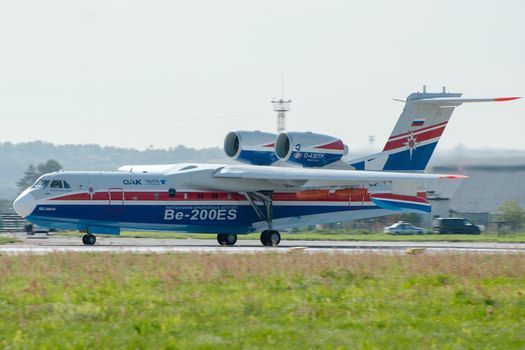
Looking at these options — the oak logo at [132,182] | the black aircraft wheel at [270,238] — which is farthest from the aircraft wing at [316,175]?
the oak logo at [132,182]

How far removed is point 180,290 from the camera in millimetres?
17438

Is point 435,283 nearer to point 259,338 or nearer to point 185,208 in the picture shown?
point 259,338

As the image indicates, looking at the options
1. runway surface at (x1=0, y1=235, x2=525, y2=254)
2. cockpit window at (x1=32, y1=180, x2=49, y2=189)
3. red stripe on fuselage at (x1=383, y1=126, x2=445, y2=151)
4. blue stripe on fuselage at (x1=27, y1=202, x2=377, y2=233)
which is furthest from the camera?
red stripe on fuselage at (x1=383, y1=126, x2=445, y2=151)

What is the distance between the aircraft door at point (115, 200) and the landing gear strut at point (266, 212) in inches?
208

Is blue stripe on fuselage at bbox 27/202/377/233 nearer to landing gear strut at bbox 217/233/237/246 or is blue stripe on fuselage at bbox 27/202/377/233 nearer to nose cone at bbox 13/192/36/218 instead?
nose cone at bbox 13/192/36/218

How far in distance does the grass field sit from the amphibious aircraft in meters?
11.1

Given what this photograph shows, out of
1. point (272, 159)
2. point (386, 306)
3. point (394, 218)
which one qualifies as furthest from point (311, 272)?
point (394, 218)

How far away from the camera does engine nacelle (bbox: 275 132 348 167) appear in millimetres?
36906

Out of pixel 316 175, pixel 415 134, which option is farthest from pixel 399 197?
pixel 316 175

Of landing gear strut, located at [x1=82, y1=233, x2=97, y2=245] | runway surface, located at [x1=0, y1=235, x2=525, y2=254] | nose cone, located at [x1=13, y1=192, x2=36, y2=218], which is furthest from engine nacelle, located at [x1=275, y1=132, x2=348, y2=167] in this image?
nose cone, located at [x1=13, y1=192, x2=36, y2=218]

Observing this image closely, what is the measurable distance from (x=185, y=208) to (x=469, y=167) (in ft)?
48.8

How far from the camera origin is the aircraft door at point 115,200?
113 ft

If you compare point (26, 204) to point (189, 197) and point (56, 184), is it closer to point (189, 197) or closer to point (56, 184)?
point (56, 184)

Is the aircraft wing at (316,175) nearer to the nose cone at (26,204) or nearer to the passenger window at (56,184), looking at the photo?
the passenger window at (56,184)
